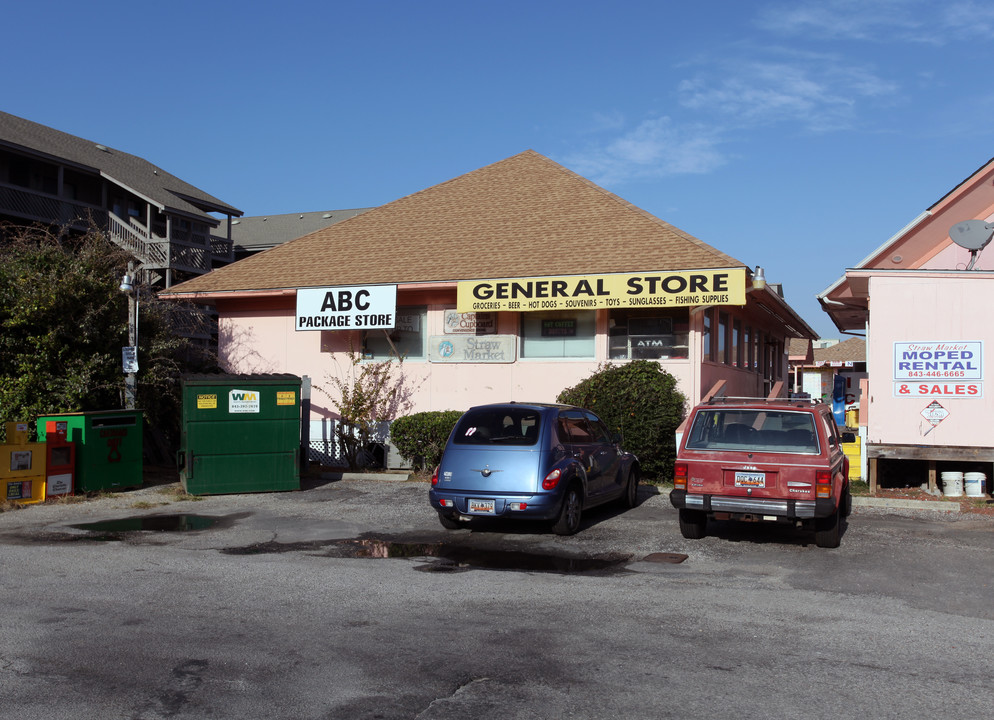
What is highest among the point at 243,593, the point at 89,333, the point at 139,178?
the point at 139,178

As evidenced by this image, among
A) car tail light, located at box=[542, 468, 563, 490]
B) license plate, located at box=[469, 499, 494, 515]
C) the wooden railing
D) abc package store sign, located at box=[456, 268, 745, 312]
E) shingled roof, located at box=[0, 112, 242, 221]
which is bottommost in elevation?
license plate, located at box=[469, 499, 494, 515]

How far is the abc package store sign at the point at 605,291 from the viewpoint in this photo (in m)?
15.3

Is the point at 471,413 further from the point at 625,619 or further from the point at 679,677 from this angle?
the point at 679,677

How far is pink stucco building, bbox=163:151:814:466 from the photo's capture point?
639 inches

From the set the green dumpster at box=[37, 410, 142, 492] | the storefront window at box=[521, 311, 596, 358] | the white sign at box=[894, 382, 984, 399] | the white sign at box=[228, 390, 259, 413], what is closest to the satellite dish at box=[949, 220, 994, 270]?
the white sign at box=[894, 382, 984, 399]

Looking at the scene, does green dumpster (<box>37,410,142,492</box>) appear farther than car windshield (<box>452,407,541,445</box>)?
Yes

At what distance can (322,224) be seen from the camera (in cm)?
4253

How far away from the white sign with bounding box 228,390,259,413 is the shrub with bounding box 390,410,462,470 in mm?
3119

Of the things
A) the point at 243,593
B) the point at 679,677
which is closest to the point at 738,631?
the point at 679,677

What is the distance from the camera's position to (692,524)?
1020cm

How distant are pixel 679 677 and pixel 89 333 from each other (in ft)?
46.0

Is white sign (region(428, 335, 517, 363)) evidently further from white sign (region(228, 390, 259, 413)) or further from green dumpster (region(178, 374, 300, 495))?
white sign (region(228, 390, 259, 413))

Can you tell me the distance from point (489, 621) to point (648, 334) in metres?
10.9

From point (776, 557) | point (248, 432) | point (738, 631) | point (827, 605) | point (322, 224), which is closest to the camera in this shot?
point (738, 631)
